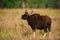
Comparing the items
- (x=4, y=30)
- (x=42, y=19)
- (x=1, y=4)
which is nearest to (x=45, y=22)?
(x=42, y=19)

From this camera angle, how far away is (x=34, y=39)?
13047 millimetres

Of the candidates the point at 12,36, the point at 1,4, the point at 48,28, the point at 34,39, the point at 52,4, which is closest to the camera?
the point at 34,39

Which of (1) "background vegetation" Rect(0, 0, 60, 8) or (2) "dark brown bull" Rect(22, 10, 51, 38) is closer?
(2) "dark brown bull" Rect(22, 10, 51, 38)

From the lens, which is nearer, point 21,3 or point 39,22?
point 39,22

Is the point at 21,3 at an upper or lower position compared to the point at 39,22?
lower

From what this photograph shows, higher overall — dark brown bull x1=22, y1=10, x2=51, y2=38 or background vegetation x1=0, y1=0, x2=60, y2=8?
dark brown bull x1=22, y1=10, x2=51, y2=38

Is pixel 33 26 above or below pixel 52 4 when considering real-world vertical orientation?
above

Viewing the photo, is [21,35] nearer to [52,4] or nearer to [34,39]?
[34,39]

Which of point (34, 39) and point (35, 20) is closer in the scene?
point (34, 39)

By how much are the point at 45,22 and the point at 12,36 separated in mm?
1857

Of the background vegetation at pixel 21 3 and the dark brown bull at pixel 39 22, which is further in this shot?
the background vegetation at pixel 21 3

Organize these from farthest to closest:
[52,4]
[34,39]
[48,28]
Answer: [52,4]
[48,28]
[34,39]

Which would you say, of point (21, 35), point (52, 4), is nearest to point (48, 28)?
point (21, 35)

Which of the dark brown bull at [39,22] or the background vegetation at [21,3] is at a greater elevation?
the dark brown bull at [39,22]
